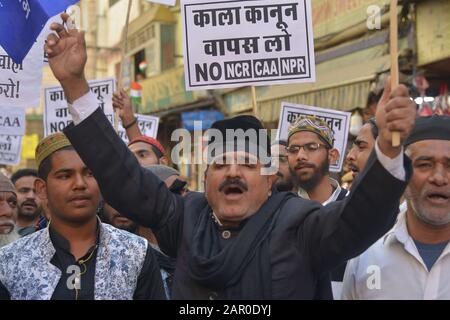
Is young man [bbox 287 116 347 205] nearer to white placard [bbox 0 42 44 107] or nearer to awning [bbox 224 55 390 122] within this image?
white placard [bbox 0 42 44 107]

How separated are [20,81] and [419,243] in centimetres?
362

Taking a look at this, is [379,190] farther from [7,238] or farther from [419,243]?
[7,238]

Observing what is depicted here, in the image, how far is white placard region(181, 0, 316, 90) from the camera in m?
4.45

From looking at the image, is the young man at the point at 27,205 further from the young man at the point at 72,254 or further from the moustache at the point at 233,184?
the moustache at the point at 233,184

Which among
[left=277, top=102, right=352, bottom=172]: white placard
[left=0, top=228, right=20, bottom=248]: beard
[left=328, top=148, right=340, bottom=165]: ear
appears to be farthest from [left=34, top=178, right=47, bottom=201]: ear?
[left=277, top=102, right=352, bottom=172]: white placard

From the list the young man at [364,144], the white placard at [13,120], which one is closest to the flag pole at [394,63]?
the young man at [364,144]

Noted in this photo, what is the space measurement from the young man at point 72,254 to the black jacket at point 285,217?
0.31m

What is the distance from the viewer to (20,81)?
5.87 meters

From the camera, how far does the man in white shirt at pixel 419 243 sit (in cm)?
320

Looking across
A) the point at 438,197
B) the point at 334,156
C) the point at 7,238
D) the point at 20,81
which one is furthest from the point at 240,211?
the point at 20,81

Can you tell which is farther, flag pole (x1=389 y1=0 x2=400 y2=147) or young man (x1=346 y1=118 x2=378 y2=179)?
young man (x1=346 y1=118 x2=378 y2=179)

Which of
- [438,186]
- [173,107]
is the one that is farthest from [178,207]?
[173,107]
